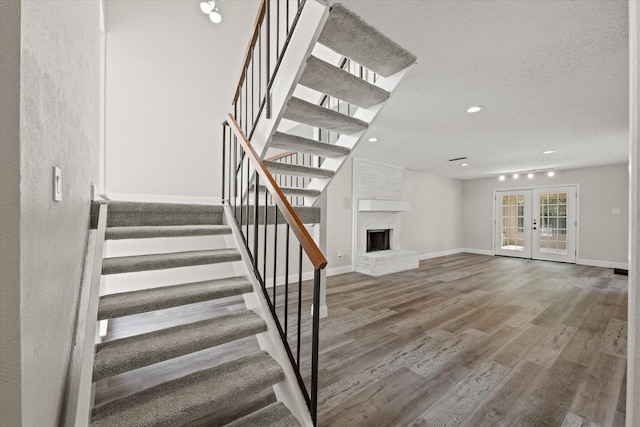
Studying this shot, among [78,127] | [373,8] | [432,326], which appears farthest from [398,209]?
[78,127]

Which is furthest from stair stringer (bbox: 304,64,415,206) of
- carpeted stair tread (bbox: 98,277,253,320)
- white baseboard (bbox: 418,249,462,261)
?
white baseboard (bbox: 418,249,462,261)

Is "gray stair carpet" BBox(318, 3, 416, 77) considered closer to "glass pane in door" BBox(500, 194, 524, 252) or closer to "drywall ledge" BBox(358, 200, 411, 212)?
"drywall ledge" BBox(358, 200, 411, 212)

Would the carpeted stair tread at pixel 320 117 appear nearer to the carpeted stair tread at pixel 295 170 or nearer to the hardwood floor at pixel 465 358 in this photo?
the carpeted stair tread at pixel 295 170

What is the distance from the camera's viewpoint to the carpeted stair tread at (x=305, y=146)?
226cm

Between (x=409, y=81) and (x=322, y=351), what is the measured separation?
2636 mm

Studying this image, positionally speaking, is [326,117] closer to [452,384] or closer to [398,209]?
[452,384]

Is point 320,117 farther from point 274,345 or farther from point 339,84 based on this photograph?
point 274,345

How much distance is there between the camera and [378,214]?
6355mm

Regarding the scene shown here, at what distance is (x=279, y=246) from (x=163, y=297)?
9.81 ft

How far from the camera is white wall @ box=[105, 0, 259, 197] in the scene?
11.4 feet

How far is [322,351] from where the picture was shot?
2.51 m

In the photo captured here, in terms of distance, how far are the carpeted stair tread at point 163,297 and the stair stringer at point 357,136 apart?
4.46 ft

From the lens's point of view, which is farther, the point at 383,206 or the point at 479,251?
the point at 479,251

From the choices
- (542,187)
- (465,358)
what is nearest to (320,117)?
(465,358)
